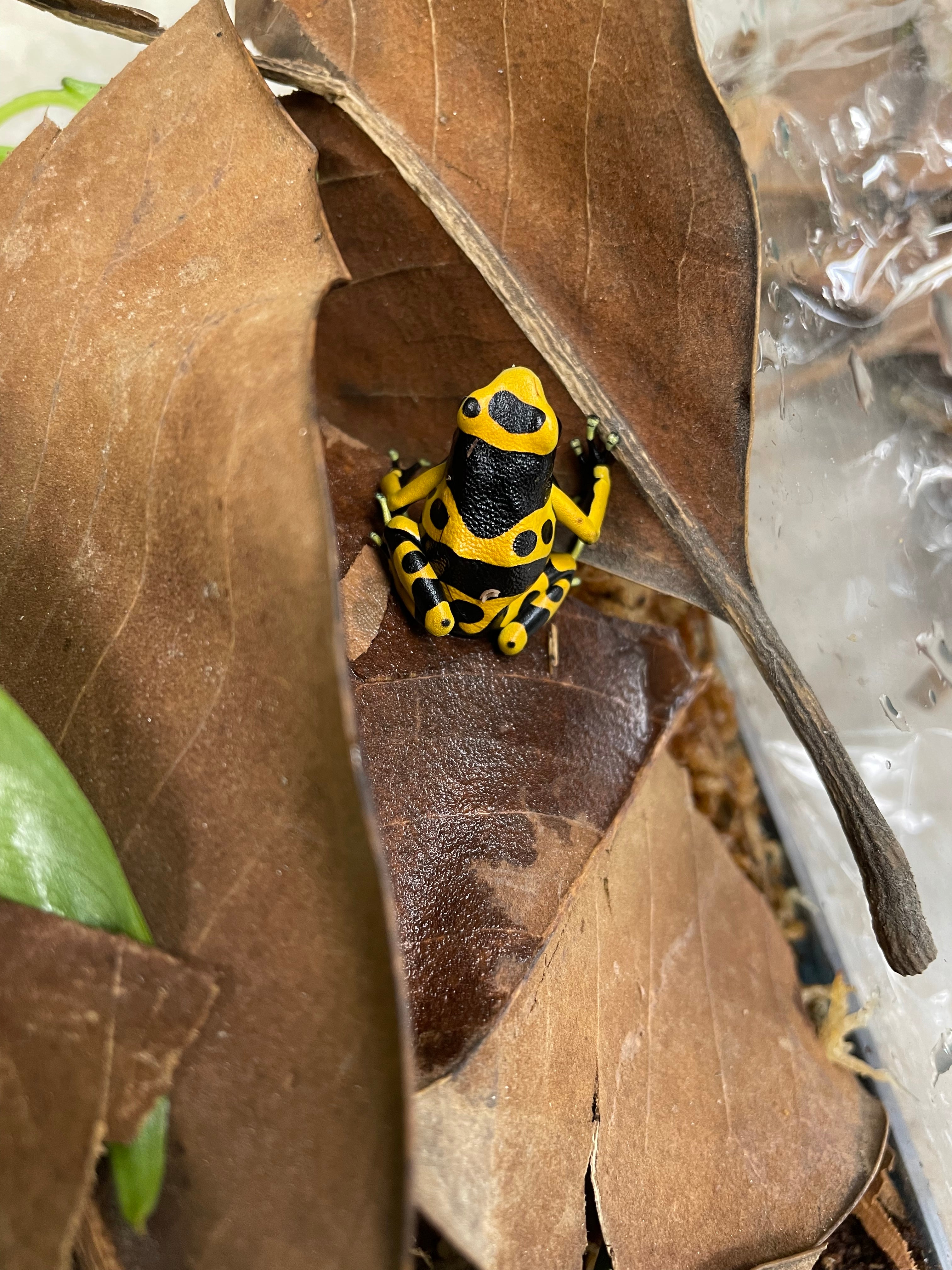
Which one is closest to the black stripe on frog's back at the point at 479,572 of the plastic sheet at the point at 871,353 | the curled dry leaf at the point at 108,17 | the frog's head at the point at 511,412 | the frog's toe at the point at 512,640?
the frog's toe at the point at 512,640

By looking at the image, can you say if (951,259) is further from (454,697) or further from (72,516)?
(72,516)

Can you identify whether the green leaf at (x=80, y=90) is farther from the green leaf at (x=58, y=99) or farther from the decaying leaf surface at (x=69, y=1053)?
the decaying leaf surface at (x=69, y=1053)

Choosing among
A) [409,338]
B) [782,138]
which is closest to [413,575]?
[409,338]

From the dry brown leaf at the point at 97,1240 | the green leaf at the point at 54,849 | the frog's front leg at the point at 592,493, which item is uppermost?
the green leaf at the point at 54,849

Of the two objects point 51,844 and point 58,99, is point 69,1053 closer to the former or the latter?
point 51,844

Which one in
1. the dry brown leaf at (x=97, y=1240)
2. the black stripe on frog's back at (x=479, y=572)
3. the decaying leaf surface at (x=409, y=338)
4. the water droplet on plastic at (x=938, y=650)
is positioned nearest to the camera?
the dry brown leaf at (x=97, y=1240)

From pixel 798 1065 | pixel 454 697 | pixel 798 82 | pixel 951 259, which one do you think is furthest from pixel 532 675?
pixel 798 82

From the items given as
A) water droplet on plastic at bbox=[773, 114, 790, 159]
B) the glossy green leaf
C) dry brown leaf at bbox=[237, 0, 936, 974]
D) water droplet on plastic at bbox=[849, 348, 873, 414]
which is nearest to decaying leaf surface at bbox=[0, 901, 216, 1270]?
dry brown leaf at bbox=[237, 0, 936, 974]
